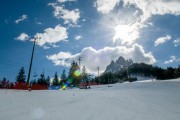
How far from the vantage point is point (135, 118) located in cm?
863

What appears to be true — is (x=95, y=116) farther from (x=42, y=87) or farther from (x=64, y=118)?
(x=42, y=87)

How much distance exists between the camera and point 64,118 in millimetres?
8125

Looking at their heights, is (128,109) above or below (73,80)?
below

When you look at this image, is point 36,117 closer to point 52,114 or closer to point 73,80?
point 52,114

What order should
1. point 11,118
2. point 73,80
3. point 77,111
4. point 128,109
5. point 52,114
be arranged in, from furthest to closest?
point 73,80, point 128,109, point 77,111, point 52,114, point 11,118

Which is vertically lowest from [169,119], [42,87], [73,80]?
[169,119]

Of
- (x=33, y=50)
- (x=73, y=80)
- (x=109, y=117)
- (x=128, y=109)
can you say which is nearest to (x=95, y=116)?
(x=109, y=117)

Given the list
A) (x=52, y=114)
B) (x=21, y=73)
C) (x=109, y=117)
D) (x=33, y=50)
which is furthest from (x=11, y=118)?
(x=21, y=73)

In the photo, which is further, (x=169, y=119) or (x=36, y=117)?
(x=169, y=119)

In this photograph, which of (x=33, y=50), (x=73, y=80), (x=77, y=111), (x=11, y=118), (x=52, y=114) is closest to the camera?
(x=11, y=118)

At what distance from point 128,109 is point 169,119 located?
2.24 meters

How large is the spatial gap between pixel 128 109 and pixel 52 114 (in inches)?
168

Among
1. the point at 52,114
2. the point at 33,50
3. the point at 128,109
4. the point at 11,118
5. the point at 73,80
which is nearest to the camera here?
the point at 11,118

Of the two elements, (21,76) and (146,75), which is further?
(146,75)
